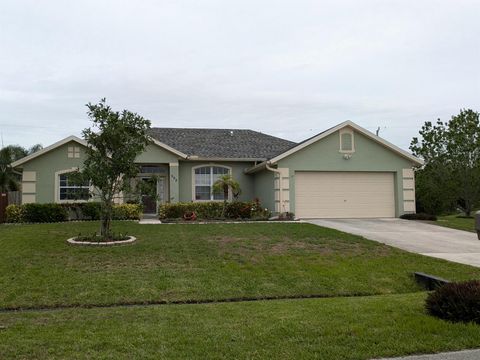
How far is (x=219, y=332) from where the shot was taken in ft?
18.0

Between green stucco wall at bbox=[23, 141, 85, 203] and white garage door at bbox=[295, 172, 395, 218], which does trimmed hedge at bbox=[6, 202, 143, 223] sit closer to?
green stucco wall at bbox=[23, 141, 85, 203]

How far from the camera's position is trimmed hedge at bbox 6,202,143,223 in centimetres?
1895

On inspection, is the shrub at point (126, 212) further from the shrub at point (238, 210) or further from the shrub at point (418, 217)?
the shrub at point (418, 217)

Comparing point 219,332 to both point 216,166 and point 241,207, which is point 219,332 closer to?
point 241,207

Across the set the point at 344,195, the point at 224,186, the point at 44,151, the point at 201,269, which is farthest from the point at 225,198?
the point at 201,269

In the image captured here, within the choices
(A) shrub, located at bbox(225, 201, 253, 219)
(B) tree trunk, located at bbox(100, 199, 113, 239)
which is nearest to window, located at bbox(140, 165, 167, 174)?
(A) shrub, located at bbox(225, 201, 253, 219)

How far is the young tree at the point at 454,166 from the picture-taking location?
24953mm

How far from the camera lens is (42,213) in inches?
747

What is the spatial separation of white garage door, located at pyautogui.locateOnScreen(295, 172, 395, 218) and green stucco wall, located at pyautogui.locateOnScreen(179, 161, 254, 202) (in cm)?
370

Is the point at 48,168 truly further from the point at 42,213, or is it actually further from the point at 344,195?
the point at 344,195

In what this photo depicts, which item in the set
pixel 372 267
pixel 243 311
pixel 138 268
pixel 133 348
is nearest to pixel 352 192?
pixel 372 267

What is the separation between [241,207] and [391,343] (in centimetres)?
1578

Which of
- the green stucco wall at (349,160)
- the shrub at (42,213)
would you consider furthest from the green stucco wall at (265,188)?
the shrub at (42,213)

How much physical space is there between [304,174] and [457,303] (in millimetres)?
15029
